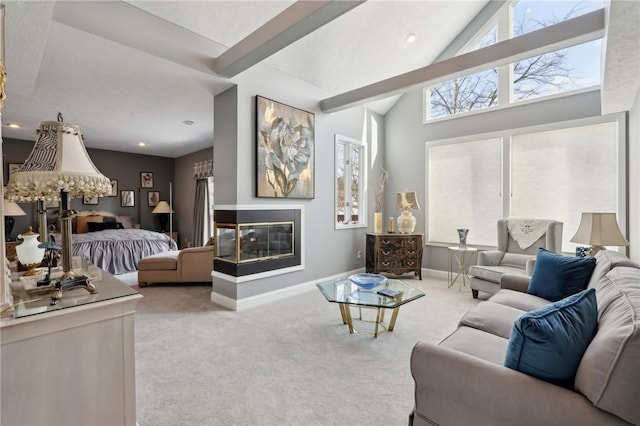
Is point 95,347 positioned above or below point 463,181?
below

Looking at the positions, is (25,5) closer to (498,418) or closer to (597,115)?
(498,418)

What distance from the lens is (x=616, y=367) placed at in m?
0.93

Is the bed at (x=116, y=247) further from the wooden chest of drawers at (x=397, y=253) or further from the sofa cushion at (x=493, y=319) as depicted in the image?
the sofa cushion at (x=493, y=319)

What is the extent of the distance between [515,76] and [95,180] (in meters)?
5.33

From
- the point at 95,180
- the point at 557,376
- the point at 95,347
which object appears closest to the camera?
the point at 557,376

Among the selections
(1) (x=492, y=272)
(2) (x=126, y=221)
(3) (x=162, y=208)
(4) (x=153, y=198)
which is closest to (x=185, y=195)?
(3) (x=162, y=208)

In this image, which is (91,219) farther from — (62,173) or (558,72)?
(558,72)

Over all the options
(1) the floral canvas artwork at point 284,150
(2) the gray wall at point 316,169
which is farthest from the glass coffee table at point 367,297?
(1) the floral canvas artwork at point 284,150

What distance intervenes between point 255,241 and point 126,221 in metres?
5.52

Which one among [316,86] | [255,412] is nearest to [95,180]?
[255,412]

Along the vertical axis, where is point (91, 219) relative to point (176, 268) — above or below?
above

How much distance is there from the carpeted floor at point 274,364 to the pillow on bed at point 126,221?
464 centimetres

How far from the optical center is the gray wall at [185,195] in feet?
25.7

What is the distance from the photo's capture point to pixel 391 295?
2611mm
